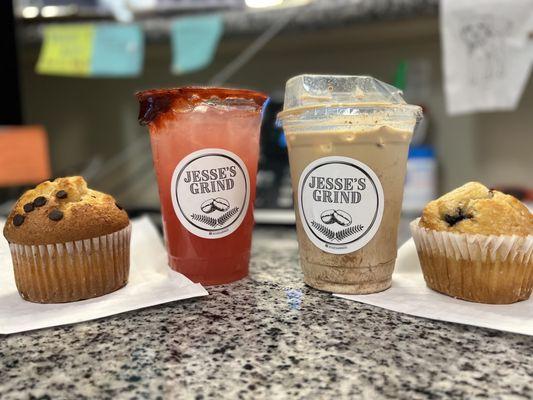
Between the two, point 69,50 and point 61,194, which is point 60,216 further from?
point 69,50

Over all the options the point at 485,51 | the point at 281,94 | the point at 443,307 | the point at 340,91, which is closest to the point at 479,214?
the point at 443,307

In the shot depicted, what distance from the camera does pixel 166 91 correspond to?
67 cm

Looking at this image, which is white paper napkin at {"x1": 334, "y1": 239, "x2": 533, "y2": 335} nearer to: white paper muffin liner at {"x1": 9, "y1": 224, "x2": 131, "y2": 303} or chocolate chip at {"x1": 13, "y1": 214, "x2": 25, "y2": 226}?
white paper muffin liner at {"x1": 9, "y1": 224, "x2": 131, "y2": 303}

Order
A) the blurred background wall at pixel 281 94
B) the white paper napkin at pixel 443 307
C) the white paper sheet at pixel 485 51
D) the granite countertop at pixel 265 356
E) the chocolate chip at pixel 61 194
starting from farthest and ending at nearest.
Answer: the blurred background wall at pixel 281 94
the white paper sheet at pixel 485 51
the chocolate chip at pixel 61 194
the white paper napkin at pixel 443 307
the granite countertop at pixel 265 356

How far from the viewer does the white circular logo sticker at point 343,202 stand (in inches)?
24.8

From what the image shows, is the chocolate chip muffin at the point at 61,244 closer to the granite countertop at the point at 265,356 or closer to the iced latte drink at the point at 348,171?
the granite countertop at the point at 265,356

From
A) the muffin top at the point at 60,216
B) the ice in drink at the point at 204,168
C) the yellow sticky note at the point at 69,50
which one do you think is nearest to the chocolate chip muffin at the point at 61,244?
the muffin top at the point at 60,216

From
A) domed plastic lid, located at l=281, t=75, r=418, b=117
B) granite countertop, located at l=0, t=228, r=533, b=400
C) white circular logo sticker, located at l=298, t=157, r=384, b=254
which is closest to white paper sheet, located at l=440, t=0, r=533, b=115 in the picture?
domed plastic lid, located at l=281, t=75, r=418, b=117

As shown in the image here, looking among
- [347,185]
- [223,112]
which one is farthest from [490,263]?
[223,112]

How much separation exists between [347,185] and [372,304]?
16 cm

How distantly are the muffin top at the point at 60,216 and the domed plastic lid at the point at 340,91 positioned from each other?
1.01 feet

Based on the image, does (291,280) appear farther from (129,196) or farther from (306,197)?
(129,196)

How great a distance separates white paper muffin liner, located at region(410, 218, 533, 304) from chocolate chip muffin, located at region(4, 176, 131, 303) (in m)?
0.48

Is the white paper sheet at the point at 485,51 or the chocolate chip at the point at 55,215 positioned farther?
the white paper sheet at the point at 485,51
